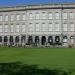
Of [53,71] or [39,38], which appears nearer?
[53,71]

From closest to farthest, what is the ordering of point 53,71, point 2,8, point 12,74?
point 12,74, point 53,71, point 2,8

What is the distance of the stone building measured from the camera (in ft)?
245

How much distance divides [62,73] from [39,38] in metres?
61.3

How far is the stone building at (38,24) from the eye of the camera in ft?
245

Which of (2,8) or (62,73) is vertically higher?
(2,8)

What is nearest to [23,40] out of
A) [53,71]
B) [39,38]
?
[39,38]

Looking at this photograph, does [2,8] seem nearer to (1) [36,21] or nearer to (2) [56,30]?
(1) [36,21]

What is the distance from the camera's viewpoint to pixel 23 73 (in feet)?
52.0

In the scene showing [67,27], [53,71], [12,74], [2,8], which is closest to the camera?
[12,74]

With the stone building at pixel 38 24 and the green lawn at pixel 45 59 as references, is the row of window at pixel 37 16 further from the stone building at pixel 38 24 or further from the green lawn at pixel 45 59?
the green lawn at pixel 45 59

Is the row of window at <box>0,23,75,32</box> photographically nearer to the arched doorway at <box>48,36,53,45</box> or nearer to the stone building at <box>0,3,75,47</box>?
the stone building at <box>0,3,75,47</box>

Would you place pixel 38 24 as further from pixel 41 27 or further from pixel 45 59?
pixel 45 59

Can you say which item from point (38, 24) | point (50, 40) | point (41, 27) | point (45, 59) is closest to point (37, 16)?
point (38, 24)

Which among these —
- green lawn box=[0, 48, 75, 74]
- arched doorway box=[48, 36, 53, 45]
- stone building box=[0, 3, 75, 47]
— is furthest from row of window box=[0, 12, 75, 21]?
green lawn box=[0, 48, 75, 74]
